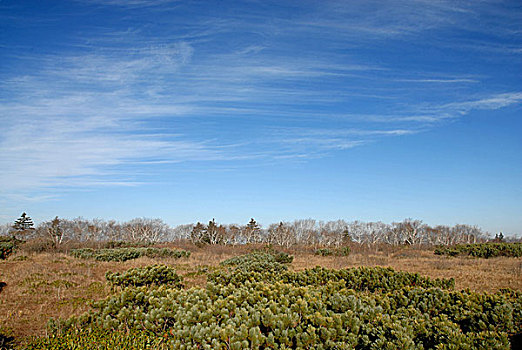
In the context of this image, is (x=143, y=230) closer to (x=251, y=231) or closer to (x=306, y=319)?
(x=251, y=231)

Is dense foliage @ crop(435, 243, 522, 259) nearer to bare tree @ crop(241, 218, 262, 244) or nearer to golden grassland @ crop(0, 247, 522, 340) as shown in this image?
golden grassland @ crop(0, 247, 522, 340)

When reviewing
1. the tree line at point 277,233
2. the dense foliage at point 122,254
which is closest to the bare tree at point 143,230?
the tree line at point 277,233

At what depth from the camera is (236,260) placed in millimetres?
14703

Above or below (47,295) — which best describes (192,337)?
above

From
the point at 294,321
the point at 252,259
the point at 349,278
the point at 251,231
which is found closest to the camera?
the point at 294,321

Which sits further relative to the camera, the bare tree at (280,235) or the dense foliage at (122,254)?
the bare tree at (280,235)

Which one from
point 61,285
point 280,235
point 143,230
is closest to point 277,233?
point 280,235

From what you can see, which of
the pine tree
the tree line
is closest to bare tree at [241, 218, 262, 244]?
the tree line

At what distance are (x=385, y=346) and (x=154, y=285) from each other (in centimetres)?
659

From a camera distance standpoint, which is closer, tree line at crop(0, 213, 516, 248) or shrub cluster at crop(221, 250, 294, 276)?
shrub cluster at crop(221, 250, 294, 276)

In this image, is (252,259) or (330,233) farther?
(330,233)

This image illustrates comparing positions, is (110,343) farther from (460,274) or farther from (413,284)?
(460,274)

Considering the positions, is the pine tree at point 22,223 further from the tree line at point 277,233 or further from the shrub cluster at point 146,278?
the shrub cluster at point 146,278

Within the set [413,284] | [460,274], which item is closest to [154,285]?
[413,284]
